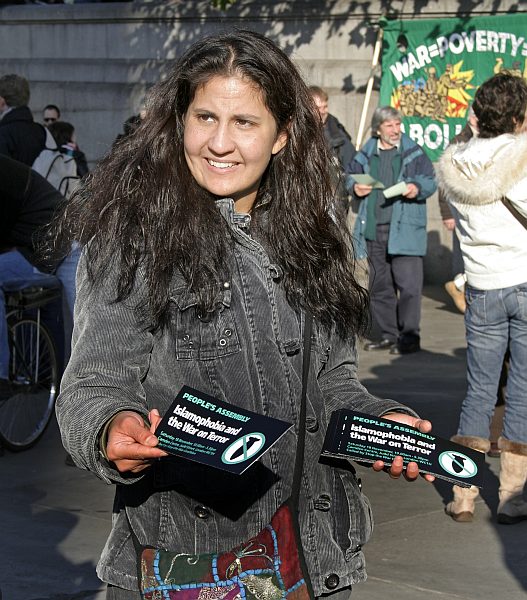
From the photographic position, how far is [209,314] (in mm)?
2525

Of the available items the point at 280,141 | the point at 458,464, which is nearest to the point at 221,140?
the point at 280,141

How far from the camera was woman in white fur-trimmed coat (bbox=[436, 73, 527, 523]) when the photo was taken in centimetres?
588

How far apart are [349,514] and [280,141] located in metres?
0.80

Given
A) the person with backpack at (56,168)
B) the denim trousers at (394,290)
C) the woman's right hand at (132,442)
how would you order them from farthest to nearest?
the denim trousers at (394,290) → the person with backpack at (56,168) → the woman's right hand at (132,442)

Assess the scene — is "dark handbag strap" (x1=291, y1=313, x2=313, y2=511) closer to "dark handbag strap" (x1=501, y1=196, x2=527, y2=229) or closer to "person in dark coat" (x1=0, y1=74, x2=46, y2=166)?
"dark handbag strap" (x1=501, y1=196, x2=527, y2=229)

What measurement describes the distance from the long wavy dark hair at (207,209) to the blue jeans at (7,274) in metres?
4.57

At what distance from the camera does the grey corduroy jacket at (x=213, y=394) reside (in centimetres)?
246

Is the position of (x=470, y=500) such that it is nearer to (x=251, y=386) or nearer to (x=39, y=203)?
Result: (x=39, y=203)

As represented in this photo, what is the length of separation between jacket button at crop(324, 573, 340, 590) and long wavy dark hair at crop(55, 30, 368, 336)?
1.68ft

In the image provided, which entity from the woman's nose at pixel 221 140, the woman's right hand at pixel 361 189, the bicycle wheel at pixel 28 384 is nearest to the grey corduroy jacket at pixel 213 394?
the woman's nose at pixel 221 140

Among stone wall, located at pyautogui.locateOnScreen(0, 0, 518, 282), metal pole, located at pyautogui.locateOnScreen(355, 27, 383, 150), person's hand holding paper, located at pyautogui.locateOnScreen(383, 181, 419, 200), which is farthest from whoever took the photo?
stone wall, located at pyautogui.locateOnScreen(0, 0, 518, 282)

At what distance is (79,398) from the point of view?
2.42 meters

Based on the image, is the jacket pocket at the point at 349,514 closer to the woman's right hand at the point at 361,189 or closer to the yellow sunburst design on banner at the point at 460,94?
the woman's right hand at the point at 361,189

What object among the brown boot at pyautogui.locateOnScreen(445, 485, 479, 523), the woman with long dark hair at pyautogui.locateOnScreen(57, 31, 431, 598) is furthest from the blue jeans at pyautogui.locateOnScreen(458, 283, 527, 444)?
the woman with long dark hair at pyautogui.locateOnScreen(57, 31, 431, 598)
